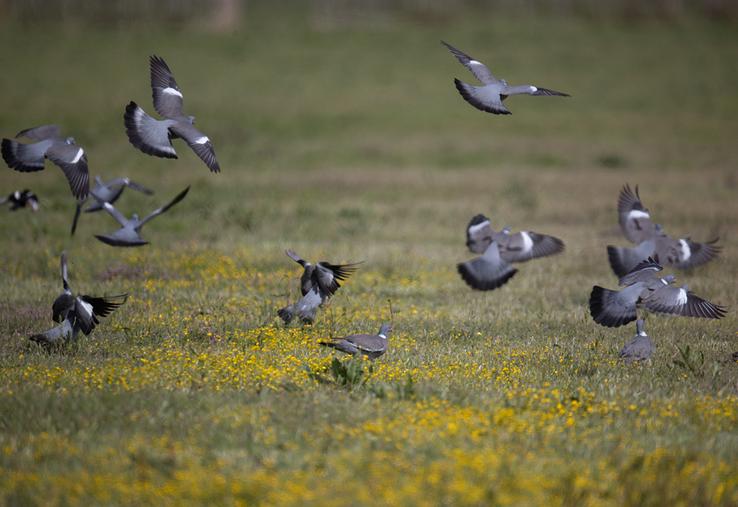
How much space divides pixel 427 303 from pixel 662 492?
6.92m

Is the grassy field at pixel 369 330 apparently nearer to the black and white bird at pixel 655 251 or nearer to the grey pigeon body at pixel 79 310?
the grey pigeon body at pixel 79 310

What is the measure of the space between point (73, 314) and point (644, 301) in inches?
237

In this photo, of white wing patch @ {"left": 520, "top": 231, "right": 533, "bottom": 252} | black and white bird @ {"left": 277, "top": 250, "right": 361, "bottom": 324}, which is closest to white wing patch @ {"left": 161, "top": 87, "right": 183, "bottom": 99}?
black and white bird @ {"left": 277, "top": 250, "right": 361, "bottom": 324}

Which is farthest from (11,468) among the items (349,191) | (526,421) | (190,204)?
(349,191)

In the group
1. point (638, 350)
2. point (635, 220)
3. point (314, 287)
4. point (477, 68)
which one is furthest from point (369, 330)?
point (635, 220)

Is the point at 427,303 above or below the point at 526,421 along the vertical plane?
below

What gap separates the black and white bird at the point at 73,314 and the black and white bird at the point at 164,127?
1.73 metres

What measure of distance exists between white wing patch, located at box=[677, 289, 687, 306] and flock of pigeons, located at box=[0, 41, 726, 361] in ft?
0.04

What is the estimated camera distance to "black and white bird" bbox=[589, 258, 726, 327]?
10.7m

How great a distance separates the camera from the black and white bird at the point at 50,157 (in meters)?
11.3

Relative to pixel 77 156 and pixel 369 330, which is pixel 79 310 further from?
pixel 369 330

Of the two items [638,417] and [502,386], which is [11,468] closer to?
[502,386]

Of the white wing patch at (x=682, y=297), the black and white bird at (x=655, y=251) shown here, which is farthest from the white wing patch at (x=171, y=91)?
the white wing patch at (x=682, y=297)

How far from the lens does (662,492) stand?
684 cm
